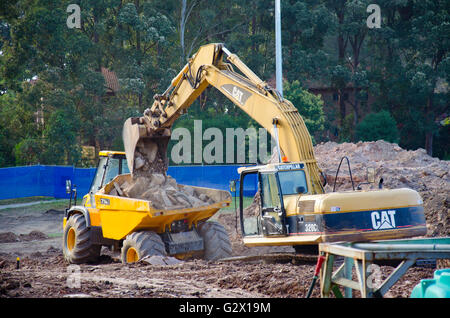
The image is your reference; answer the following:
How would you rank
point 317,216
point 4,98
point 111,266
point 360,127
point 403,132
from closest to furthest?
Answer: point 317,216 < point 111,266 < point 4,98 < point 360,127 < point 403,132

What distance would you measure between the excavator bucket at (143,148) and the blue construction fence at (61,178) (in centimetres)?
1080

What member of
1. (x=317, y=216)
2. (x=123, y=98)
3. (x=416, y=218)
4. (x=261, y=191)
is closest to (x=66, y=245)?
(x=261, y=191)

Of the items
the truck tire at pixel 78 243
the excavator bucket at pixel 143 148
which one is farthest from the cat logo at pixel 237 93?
the truck tire at pixel 78 243

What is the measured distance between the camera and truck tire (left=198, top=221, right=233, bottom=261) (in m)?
12.8

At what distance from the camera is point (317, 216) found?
10195 millimetres

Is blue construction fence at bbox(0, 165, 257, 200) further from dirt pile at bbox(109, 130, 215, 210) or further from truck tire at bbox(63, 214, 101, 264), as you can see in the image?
truck tire at bbox(63, 214, 101, 264)

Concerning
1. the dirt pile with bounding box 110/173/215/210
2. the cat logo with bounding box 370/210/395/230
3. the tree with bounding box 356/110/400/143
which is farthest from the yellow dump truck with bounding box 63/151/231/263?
the tree with bounding box 356/110/400/143

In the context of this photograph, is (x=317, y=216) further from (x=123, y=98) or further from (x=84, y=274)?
(x=123, y=98)

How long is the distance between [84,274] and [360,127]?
30929 mm

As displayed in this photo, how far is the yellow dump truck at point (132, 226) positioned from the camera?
12047 mm

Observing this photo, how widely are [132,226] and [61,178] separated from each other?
14308mm

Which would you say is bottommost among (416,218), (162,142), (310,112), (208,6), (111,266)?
(111,266)

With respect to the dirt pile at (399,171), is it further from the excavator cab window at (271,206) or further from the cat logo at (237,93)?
the cat logo at (237,93)

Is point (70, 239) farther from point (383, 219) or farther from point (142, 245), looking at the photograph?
point (383, 219)
